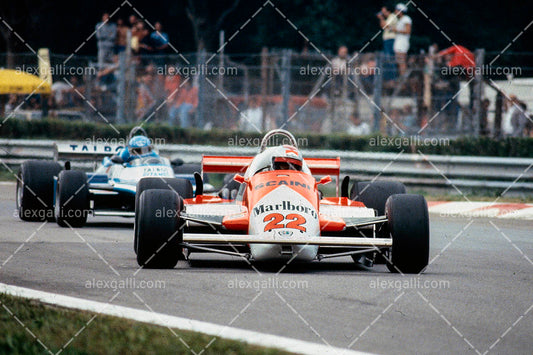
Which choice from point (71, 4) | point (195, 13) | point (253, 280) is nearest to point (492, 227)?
point (253, 280)

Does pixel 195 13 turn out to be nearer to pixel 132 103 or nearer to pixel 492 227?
pixel 132 103

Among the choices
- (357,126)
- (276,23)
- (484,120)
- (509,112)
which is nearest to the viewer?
(484,120)

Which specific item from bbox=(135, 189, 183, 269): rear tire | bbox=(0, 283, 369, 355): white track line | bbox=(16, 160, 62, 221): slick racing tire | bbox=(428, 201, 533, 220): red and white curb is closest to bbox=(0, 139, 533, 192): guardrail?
bbox=(428, 201, 533, 220): red and white curb

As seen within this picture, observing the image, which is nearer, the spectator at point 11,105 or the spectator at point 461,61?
the spectator at point 461,61

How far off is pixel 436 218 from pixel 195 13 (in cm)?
2309

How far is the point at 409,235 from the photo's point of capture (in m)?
8.59

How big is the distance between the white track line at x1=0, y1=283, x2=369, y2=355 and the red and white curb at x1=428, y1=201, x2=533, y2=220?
9.33 metres

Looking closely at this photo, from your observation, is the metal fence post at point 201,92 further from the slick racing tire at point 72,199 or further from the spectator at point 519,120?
the slick racing tire at point 72,199

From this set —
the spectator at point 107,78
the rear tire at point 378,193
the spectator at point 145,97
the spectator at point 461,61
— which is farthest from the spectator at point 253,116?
the rear tire at point 378,193

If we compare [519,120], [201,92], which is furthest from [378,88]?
[201,92]

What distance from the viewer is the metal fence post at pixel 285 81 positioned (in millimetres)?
19406

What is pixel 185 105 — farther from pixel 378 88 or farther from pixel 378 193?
pixel 378 193

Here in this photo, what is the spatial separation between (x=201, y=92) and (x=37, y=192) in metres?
7.57

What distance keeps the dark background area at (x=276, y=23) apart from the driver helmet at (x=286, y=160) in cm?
2376
